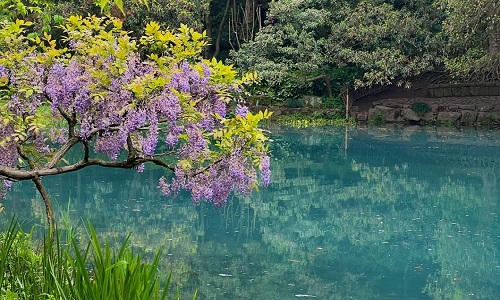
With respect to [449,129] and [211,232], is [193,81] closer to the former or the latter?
[211,232]

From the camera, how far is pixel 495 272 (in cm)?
625

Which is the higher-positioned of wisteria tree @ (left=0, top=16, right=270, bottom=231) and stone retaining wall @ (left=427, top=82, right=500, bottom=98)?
stone retaining wall @ (left=427, top=82, right=500, bottom=98)

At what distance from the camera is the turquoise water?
5723 mm

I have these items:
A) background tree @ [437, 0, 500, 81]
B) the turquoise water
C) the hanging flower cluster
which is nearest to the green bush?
background tree @ [437, 0, 500, 81]

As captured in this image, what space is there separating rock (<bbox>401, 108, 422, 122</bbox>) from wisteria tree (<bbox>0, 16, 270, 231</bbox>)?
56.6 ft

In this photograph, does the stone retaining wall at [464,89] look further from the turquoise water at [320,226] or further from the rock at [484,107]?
the turquoise water at [320,226]

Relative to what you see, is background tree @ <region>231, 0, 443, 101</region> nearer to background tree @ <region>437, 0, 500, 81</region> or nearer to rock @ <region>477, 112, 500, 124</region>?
background tree @ <region>437, 0, 500, 81</region>

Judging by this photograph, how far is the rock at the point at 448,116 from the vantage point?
20344mm

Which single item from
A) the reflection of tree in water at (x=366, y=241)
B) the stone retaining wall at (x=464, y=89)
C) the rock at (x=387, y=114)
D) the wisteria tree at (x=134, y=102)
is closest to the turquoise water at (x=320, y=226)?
the reflection of tree in water at (x=366, y=241)

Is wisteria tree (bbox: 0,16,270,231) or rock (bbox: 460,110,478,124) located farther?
rock (bbox: 460,110,478,124)

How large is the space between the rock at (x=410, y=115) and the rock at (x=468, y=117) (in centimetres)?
119

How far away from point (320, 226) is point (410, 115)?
13.4m

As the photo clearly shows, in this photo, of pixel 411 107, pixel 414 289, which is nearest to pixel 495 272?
pixel 414 289

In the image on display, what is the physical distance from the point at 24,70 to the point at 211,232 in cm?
378
